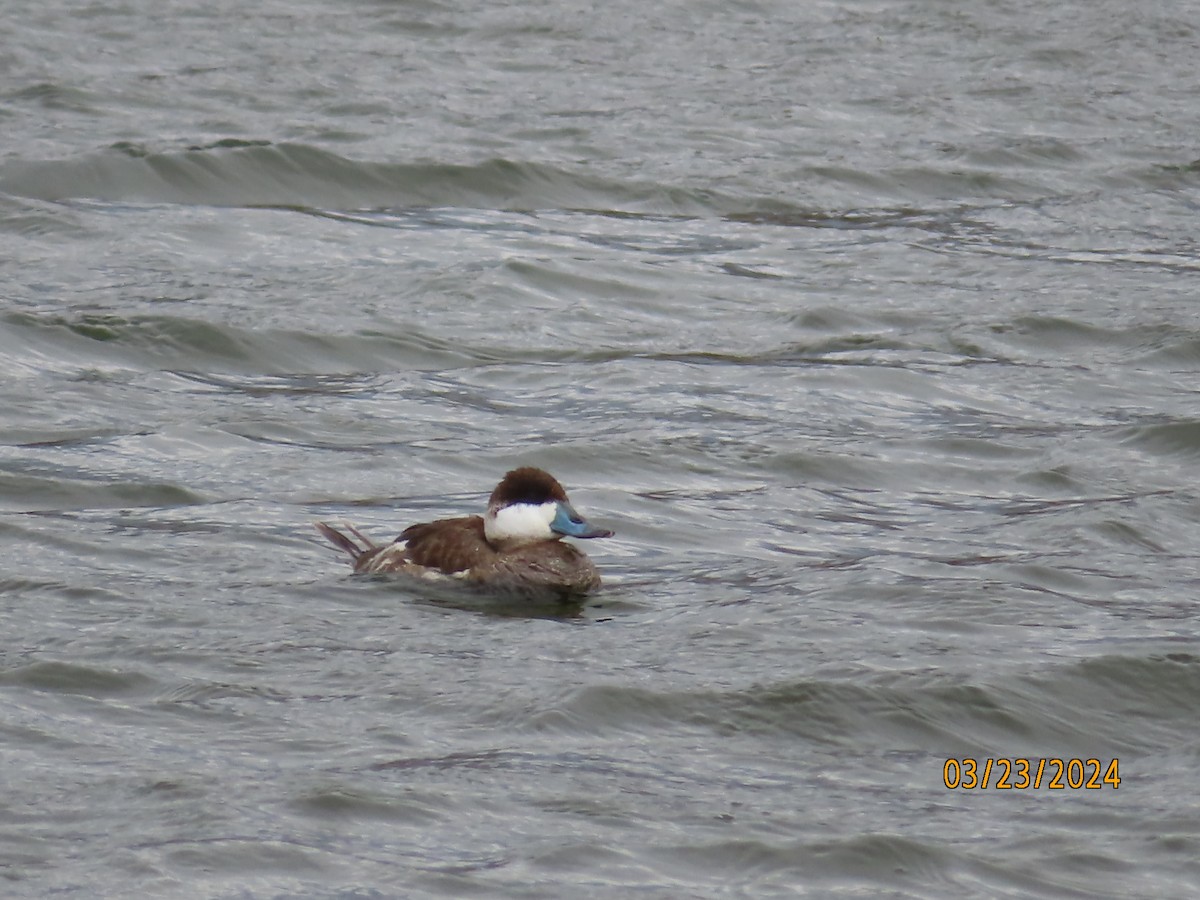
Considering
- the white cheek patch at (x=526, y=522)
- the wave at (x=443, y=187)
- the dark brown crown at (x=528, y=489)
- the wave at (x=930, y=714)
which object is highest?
the wave at (x=443, y=187)

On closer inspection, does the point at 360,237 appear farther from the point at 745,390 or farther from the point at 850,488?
the point at 850,488

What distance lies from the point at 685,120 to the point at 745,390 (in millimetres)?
6333

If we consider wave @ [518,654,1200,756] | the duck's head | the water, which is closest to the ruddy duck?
the duck's head

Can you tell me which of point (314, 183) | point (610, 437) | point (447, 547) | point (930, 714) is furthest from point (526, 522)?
point (314, 183)

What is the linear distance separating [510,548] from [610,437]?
2486 mm

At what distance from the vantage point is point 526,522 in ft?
27.8

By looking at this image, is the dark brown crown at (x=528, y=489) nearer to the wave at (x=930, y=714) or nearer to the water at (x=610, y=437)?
the water at (x=610, y=437)

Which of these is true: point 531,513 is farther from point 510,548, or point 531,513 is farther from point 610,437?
point 610,437

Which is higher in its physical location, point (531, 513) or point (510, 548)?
point (531, 513)

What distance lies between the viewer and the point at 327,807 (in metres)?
6.13

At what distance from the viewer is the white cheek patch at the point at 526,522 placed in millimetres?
8453

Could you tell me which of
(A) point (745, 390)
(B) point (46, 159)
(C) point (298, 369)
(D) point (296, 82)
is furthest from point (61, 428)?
(D) point (296, 82)

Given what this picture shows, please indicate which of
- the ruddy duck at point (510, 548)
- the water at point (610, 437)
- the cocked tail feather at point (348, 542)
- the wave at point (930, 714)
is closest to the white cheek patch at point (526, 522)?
the ruddy duck at point (510, 548)

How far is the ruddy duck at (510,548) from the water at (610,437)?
119 millimetres
